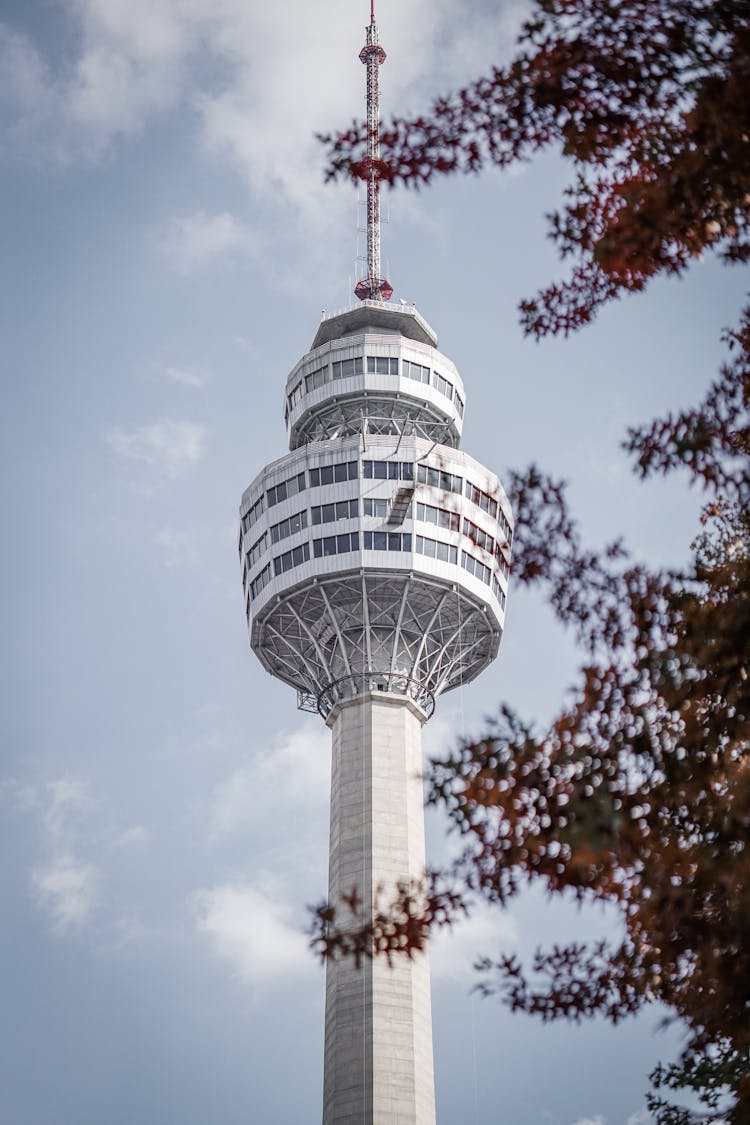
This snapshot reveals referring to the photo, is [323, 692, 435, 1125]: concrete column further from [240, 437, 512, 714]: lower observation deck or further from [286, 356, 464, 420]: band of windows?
[286, 356, 464, 420]: band of windows

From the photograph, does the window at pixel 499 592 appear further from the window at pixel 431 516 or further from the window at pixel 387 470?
the window at pixel 387 470

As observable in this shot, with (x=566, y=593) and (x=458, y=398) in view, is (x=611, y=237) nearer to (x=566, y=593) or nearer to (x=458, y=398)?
(x=566, y=593)

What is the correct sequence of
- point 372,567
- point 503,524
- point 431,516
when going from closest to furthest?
point 372,567 < point 431,516 < point 503,524

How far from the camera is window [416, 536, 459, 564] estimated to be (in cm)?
7369

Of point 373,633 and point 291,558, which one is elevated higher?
point 291,558

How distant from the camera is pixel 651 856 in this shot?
10281mm

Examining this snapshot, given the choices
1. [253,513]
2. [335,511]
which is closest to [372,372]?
[253,513]

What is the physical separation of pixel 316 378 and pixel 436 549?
21.7 m

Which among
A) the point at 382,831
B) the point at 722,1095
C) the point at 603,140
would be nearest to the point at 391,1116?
the point at 382,831

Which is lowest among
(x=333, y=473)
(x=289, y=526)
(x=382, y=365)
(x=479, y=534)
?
(x=479, y=534)

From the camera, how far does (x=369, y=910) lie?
203ft

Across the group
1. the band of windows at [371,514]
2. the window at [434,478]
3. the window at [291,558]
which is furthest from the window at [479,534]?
the window at [291,558]

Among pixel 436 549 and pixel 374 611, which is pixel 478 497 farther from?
pixel 374 611

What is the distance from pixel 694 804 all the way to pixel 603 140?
23.9 ft
